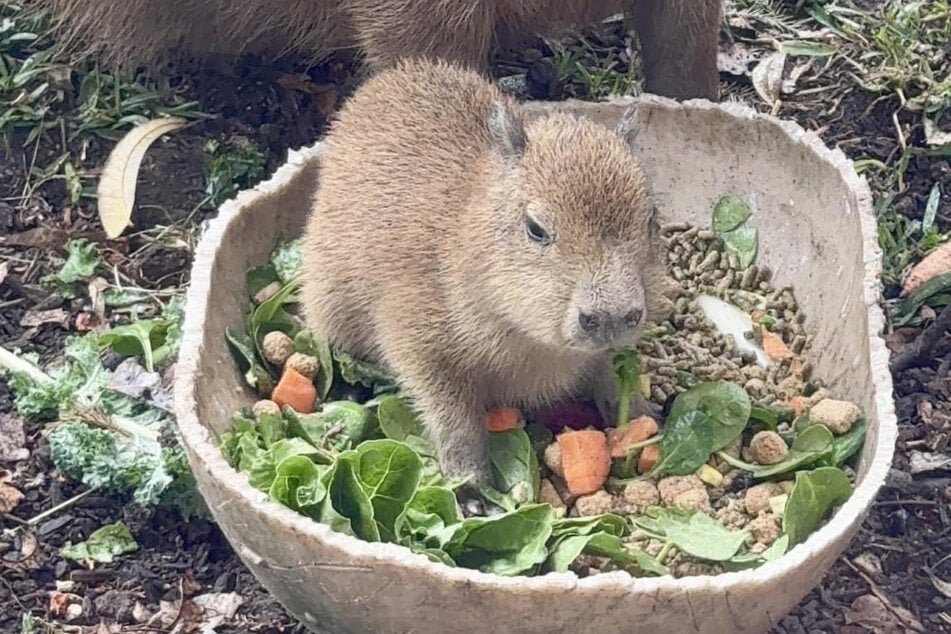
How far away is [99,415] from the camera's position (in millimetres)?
3279

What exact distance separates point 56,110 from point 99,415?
1.39m

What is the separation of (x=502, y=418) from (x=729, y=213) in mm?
840

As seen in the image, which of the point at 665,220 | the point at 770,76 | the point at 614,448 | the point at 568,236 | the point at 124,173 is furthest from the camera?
the point at 770,76

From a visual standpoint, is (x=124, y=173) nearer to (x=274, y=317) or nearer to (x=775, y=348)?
(x=274, y=317)

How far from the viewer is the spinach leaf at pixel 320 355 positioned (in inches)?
124

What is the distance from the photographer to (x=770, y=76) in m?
4.52

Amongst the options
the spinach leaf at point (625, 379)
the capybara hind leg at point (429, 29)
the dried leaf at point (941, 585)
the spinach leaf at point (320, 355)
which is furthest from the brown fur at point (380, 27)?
the dried leaf at point (941, 585)

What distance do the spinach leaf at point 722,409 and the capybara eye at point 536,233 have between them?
1.86 ft

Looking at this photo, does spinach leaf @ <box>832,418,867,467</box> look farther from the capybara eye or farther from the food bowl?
the capybara eye

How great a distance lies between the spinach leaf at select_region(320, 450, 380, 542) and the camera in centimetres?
261

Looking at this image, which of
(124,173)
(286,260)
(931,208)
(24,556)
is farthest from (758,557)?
(124,173)

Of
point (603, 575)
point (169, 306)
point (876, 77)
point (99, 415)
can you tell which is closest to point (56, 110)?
point (169, 306)

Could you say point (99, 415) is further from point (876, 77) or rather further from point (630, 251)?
point (876, 77)

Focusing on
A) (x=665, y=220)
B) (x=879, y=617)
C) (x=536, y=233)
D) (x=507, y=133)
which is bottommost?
(x=879, y=617)
